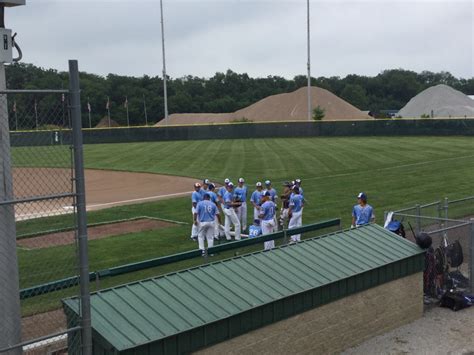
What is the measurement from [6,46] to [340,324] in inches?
218

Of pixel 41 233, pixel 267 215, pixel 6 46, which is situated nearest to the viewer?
pixel 6 46

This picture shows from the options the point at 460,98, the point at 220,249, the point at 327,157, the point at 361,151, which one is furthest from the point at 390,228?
the point at 460,98

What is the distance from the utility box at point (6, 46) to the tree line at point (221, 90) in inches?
2180

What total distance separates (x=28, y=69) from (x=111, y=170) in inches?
336

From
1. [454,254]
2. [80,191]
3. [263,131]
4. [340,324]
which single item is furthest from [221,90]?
[80,191]

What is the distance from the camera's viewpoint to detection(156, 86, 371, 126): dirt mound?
Result: 88463 millimetres

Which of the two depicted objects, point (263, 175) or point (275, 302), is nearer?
point (275, 302)

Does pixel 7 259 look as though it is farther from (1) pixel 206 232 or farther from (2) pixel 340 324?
(1) pixel 206 232

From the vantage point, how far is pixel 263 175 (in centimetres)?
2781

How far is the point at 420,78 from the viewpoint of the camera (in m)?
149

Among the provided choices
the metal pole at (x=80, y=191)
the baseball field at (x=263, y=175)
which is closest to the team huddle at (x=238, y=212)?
the baseball field at (x=263, y=175)

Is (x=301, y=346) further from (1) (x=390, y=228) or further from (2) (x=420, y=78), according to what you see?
(2) (x=420, y=78)

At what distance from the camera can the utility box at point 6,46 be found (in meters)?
4.73

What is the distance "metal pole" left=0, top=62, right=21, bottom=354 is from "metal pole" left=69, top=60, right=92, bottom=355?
531mm
